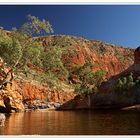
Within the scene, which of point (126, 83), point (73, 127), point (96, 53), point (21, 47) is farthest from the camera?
point (96, 53)

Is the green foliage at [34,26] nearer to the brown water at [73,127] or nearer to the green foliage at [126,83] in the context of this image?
the brown water at [73,127]

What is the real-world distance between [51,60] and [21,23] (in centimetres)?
537

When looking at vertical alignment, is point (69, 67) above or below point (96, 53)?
below

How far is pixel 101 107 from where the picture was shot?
7875 cm

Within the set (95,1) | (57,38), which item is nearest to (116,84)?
(95,1)

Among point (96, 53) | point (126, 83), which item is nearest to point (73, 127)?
point (126, 83)

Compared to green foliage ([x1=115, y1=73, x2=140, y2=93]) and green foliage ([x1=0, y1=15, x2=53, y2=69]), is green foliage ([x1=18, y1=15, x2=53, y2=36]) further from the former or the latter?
green foliage ([x1=115, y1=73, x2=140, y2=93])

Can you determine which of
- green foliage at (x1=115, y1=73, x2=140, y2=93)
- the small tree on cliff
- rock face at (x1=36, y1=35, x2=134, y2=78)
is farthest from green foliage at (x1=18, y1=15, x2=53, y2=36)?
rock face at (x1=36, y1=35, x2=134, y2=78)

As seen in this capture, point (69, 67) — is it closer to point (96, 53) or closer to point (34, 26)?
point (96, 53)

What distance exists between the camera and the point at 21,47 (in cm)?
3916

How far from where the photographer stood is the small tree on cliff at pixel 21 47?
→ 38647 millimetres

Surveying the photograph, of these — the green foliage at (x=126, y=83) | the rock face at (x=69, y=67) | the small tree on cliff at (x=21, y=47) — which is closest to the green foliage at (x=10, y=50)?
the small tree on cliff at (x=21, y=47)

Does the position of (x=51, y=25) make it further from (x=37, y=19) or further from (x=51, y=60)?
(x=51, y=60)

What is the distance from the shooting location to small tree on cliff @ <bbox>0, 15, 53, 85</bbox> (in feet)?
127
